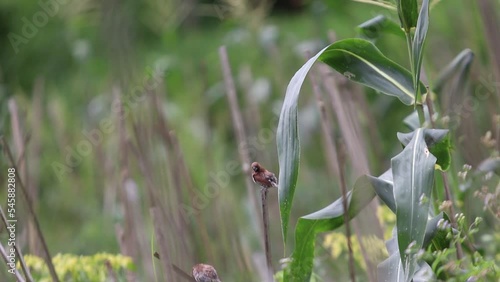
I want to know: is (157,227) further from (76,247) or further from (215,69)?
(215,69)

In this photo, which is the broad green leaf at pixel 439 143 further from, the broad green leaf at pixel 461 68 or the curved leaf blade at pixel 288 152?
the broad green leaf at pixel 461 68

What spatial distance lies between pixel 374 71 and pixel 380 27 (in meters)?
0.15

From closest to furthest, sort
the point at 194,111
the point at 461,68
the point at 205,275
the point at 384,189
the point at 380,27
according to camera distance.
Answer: the point at 205,275 < the point at 384,189 < the point at 380,27 < the point at 461,68 < the point at 194,111

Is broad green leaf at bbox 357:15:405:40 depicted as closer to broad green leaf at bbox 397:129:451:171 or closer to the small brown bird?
broad green leaf at bbox 397:129:451:171

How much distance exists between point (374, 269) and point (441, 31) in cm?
296

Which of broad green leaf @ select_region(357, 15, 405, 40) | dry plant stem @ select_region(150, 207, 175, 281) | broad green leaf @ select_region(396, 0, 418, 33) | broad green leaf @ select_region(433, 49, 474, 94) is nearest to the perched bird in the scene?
dry plant stem @ select_region(150, 207, 175, 281)

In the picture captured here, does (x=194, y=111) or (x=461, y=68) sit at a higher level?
(x=461, y=68)

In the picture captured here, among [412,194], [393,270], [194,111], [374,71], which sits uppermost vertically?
[374,71]

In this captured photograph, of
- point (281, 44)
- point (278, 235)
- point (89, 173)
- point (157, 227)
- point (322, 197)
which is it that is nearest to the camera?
point (157, 227)

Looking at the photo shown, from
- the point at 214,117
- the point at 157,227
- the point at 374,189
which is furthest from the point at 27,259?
the point at 214,117

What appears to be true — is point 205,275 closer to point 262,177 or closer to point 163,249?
point 262,177

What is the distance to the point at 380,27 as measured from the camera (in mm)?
1439

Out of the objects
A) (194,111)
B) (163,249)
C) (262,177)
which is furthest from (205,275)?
(194,111)

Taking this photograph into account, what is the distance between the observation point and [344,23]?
4746mm
